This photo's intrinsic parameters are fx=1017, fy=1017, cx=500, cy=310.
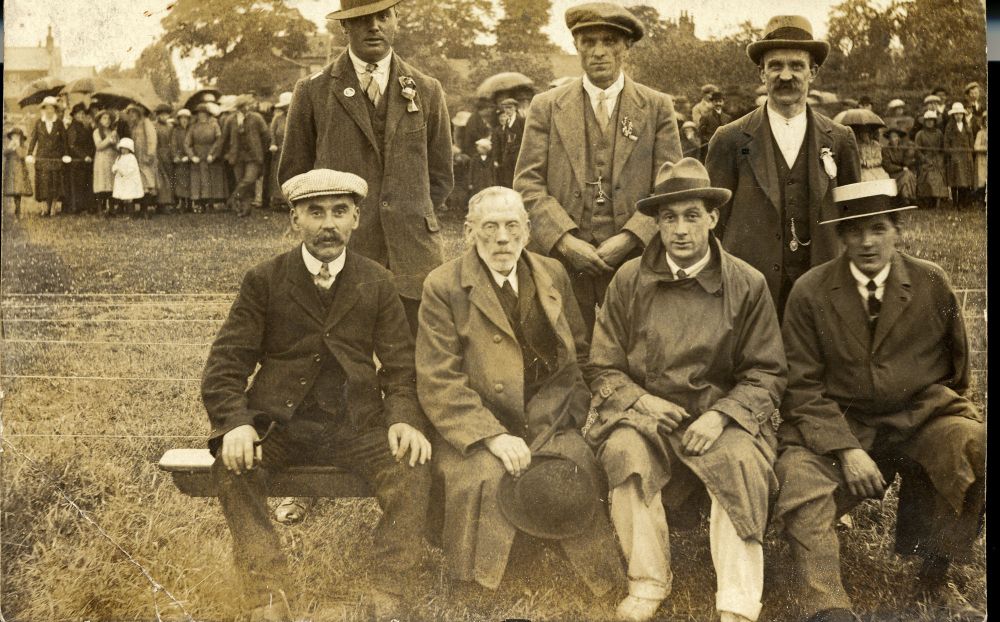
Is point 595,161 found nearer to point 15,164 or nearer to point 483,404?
point 483,404

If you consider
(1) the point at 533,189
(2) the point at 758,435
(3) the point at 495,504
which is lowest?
(3) the point at 495,504

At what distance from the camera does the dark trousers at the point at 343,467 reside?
4527mm

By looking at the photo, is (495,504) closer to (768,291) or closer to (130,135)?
(768,291)

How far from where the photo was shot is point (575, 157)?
479cm

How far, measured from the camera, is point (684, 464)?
4484 mm

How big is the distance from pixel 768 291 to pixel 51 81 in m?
3.55

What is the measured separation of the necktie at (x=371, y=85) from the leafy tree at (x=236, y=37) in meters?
0.35

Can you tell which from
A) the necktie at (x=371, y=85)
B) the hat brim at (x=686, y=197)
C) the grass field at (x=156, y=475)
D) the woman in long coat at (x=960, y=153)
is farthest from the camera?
the woman in long coat at (x=960, y=153)

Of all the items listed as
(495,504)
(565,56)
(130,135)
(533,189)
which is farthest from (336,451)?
(565,56)

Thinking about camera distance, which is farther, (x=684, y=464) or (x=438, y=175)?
(x=438, y=175)

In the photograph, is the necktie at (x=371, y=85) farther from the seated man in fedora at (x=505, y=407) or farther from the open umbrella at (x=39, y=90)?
the open umbrella at (x=39, y=90)

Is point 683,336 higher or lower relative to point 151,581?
higher

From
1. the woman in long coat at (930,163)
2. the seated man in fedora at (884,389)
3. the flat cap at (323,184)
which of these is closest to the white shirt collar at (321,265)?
the flat cap at (323,184)

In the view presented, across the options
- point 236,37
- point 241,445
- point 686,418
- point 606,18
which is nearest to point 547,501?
point 686,418
